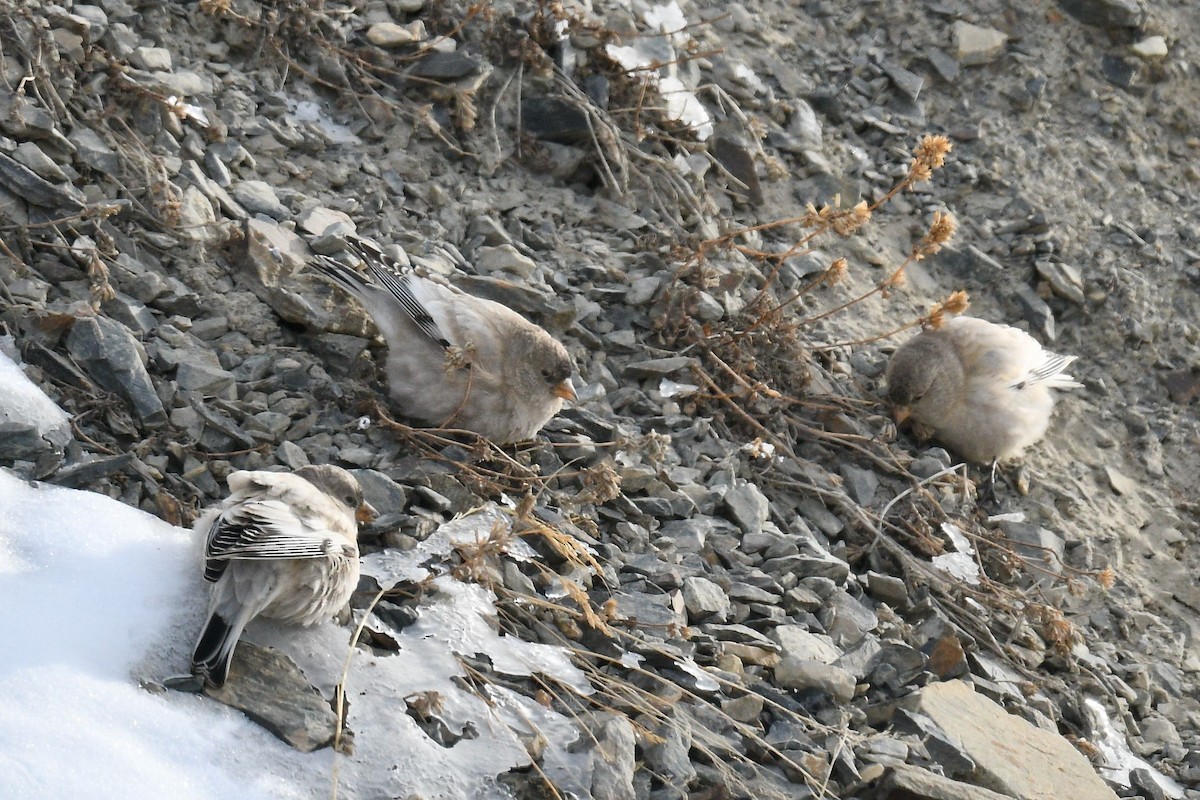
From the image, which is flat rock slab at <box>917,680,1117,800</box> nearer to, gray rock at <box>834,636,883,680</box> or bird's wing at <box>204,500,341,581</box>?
gray rock at <box>834,636,883,680</box>

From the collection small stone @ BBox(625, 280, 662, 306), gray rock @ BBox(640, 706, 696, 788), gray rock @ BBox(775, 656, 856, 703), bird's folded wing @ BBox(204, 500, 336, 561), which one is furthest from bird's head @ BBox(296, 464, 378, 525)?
small stone @ BBox(625, 280, 662, 306)

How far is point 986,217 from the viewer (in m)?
7.45

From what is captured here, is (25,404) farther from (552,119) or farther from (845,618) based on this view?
(552,119)

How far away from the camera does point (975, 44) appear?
8.14 meters

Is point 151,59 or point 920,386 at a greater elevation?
point 151,59

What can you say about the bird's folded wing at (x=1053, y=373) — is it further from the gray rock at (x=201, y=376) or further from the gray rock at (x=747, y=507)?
the gray rock at (x=201, y=376)

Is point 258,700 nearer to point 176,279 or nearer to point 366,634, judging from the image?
point 366,634

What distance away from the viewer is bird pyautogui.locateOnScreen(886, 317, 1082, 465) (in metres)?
5.84

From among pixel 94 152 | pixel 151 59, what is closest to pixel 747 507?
pixel 94 152

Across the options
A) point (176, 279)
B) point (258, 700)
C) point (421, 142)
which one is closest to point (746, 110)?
point (421, 142)

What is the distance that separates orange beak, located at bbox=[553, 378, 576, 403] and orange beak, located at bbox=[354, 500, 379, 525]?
3.51ft

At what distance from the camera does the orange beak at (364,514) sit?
3723mm

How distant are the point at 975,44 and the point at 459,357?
5.25m

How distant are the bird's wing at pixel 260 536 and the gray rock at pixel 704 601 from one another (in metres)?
1.36
